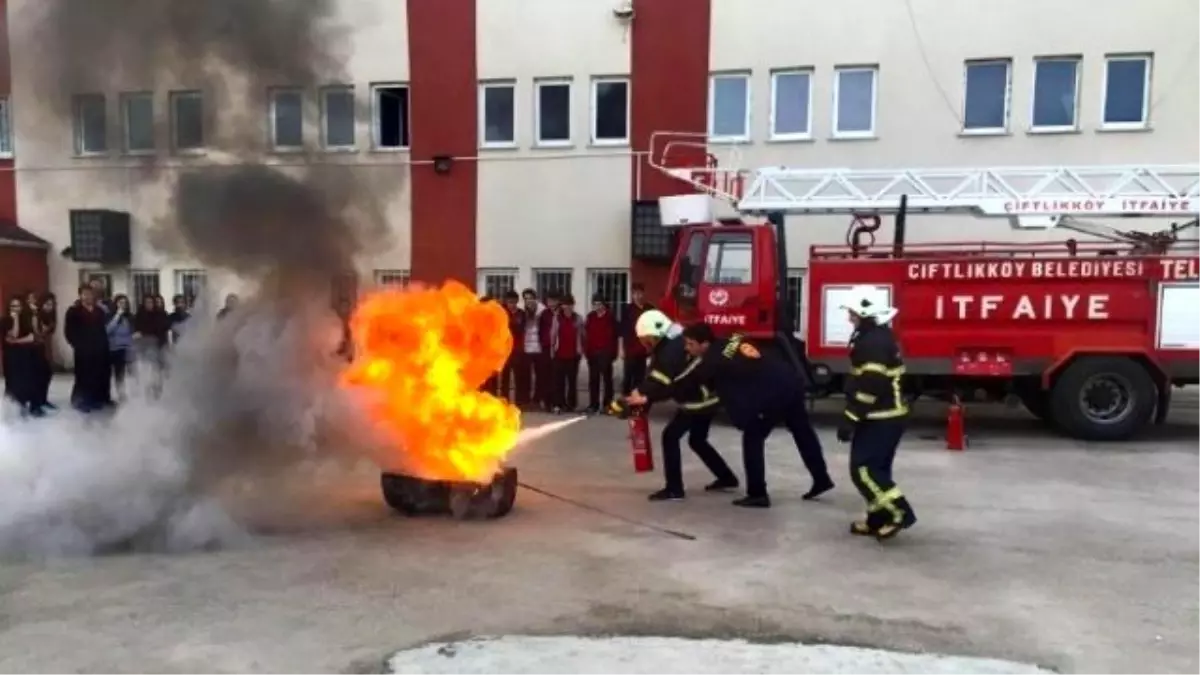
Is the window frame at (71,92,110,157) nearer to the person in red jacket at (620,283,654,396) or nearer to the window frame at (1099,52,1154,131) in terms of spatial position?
the person in red jacket at (620,283,654,396)

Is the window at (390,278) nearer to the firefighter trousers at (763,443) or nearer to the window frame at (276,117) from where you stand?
the window frame at (276,117)

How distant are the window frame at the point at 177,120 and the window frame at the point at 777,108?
1037cm

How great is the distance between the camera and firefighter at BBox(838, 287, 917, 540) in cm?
605

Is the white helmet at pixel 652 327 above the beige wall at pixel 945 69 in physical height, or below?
below

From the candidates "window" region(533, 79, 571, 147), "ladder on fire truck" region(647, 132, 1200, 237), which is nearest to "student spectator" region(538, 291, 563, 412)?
"ladder on fire truck" region(647, 132, 1200, 237)

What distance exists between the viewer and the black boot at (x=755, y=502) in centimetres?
706

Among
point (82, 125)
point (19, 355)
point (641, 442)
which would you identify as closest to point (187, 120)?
point (82, 125)

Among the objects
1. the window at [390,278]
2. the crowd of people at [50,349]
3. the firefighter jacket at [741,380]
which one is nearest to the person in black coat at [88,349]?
the crowd of people at [50,349]

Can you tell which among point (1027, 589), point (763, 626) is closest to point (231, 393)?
point (763, 626)

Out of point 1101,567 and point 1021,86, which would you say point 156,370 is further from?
point 1021,86

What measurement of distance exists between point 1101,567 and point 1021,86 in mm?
10419

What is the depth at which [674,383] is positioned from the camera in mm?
7141

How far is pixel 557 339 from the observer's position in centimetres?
1198

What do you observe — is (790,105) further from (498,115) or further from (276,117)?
(276,117)
